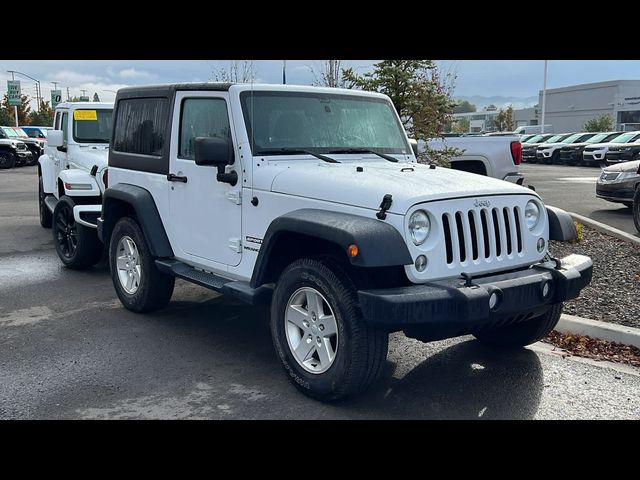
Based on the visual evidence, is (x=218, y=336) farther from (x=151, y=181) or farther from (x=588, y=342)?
(x=588, y=342)

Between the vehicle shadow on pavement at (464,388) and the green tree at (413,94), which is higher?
the green tree at (413,94)

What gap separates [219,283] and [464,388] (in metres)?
2.00

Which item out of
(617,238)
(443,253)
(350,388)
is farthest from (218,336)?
(617,238)

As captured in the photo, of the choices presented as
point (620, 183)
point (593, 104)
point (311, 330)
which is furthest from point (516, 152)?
point (593, 104)

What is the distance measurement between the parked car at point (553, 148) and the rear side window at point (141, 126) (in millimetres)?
31249

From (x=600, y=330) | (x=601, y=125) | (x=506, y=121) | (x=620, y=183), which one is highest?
(x=506, y=121)

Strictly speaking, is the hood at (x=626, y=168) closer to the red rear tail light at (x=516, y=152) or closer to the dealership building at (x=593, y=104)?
the red rear tail light at (x=516, y=152)

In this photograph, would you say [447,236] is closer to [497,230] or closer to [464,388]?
[497,230]

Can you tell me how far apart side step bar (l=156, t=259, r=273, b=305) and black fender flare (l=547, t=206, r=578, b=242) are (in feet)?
6.75

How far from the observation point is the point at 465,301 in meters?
3.87

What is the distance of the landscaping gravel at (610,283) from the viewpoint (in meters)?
6.07

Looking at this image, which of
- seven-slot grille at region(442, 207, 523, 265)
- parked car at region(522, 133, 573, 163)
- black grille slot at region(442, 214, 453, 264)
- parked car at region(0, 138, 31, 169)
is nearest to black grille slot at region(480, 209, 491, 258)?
seven-slot grille at region(442, 207, 523, 265)

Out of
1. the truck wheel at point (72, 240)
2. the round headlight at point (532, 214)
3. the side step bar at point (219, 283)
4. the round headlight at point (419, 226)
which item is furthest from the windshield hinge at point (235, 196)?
the truck wheel at point (72, 240)
